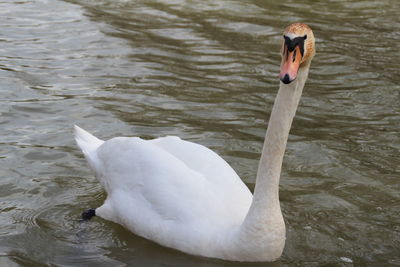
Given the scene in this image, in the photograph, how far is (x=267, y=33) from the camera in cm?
1214

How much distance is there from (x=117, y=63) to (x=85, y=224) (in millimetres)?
4416

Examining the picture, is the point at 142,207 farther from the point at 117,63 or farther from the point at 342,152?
the point at 117,63

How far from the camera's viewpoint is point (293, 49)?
4680mm

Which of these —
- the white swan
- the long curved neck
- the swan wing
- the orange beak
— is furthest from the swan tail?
the orange beak

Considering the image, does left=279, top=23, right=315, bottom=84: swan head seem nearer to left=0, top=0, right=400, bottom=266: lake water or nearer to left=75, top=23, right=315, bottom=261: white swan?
left=75, top=23, right=315, bottom=261: white swan

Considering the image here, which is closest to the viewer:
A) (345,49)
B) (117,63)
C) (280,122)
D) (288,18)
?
(280,122)

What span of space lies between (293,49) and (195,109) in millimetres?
4289

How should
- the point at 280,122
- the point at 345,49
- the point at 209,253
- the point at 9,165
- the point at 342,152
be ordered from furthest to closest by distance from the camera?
the point at 345,49 < the point at 342,152 < the point at 9,165 < the point at 209,253 < the point at 280,122

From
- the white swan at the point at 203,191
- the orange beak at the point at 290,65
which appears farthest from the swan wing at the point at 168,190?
the orange beak at the point at 290,65

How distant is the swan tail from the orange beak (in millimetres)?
2567

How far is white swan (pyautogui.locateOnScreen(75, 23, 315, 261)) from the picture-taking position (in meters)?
5.08

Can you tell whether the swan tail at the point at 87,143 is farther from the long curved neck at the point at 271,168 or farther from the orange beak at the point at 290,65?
the orange beak at the point at 290,65

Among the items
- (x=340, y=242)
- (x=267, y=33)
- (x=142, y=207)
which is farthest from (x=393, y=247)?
(x=267, y=33)

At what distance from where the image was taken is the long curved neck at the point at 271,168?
16.7 feet
